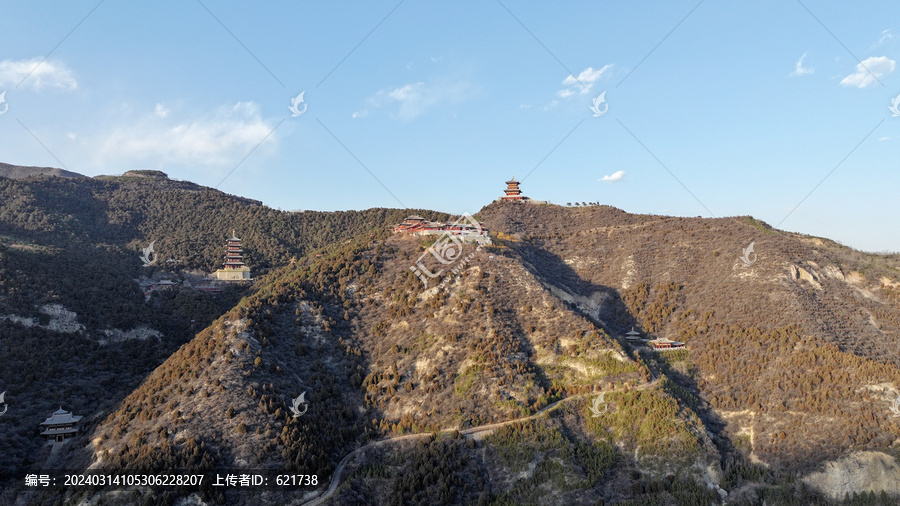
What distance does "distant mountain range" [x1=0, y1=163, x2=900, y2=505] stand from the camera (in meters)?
39.8

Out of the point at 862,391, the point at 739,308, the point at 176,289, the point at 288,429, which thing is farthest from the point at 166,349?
the point at 862,391

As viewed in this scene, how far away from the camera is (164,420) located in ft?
135

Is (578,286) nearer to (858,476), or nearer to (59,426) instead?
(858,476)

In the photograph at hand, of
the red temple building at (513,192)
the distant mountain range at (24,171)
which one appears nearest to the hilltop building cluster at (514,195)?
the red temple building at (513,192)

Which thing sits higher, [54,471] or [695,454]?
[54,471]

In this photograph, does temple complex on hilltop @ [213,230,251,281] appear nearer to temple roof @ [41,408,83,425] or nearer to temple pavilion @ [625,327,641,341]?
temple roof @ [41,408,83,425]

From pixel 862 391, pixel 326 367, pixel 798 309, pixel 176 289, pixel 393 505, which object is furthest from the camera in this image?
pixel 176 289

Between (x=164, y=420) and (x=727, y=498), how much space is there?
42.4 metres

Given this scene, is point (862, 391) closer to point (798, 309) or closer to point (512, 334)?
point (798, 309)

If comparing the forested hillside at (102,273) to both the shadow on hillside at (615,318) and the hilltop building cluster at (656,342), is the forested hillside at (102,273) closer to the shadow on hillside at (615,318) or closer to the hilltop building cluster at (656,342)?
the shadow on hillside at (615,318)

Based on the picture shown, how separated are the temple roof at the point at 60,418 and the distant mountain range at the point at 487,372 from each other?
1494mm

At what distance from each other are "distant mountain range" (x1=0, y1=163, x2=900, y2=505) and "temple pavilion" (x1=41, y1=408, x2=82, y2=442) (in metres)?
1.10

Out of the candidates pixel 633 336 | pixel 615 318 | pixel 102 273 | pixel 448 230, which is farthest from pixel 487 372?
pixel 102 273

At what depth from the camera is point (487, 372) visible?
48719 millimetres
